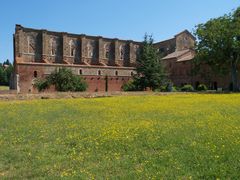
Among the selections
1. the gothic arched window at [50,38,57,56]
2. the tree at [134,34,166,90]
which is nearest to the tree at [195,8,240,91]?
the tree at [134,34,166,90]

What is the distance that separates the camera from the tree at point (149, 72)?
48.3m

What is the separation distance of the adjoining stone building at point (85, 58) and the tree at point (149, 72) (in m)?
11.4

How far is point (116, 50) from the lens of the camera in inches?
2874

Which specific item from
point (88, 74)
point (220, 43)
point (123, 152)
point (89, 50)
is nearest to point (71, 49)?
point (89, 50)

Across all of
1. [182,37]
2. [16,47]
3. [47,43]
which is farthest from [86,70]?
[182,37]

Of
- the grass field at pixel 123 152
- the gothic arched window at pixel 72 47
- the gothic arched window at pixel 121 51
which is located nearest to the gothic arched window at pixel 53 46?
the gothic arched window at pixel 72 47

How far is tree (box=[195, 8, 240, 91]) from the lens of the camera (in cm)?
4372

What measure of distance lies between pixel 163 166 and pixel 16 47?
5889 centimetres

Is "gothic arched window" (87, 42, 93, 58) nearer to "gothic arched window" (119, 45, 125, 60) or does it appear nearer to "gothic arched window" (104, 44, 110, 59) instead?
"gothic arched window" (104, 44, 110, 59)

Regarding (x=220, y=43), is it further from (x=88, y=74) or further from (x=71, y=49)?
(x=71, y=49)

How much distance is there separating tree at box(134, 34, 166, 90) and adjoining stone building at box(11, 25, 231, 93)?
37.5 feet

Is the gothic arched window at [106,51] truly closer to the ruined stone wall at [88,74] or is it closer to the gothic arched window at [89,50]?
the gothic arched window at [89,50]

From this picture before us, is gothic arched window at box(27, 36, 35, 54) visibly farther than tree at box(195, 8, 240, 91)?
Yes

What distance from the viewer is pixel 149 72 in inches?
1901
